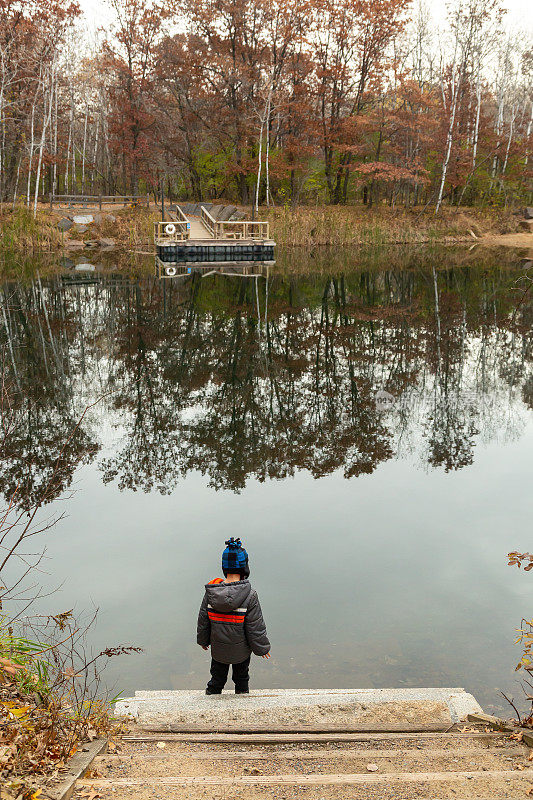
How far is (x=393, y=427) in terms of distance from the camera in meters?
11.5

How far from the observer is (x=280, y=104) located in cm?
4362

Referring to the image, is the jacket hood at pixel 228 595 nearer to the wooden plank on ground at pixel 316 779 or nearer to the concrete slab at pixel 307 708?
the concrete slab at pixel 307 708

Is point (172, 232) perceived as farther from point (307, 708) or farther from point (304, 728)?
point (304, 728)

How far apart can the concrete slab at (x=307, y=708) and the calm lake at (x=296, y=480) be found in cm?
72

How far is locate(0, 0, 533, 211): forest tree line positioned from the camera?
145 feet

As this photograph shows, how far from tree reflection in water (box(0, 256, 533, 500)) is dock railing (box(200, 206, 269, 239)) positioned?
1323 cm

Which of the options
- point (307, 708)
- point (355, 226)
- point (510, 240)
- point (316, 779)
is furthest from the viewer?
point (510, 240)

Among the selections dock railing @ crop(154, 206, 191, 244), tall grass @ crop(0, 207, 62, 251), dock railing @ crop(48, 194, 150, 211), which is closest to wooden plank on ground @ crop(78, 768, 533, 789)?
dock railing @ crop(154, 206, 191, 244)

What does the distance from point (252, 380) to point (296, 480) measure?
191 inches

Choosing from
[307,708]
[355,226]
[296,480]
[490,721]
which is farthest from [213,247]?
[490,721]

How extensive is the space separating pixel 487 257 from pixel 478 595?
33403 millimetres

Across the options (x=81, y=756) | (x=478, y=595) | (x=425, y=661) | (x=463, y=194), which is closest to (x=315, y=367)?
(x=478, y=595)

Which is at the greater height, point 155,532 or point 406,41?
point 406,41

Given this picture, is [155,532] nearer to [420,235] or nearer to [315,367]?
[315,367]
